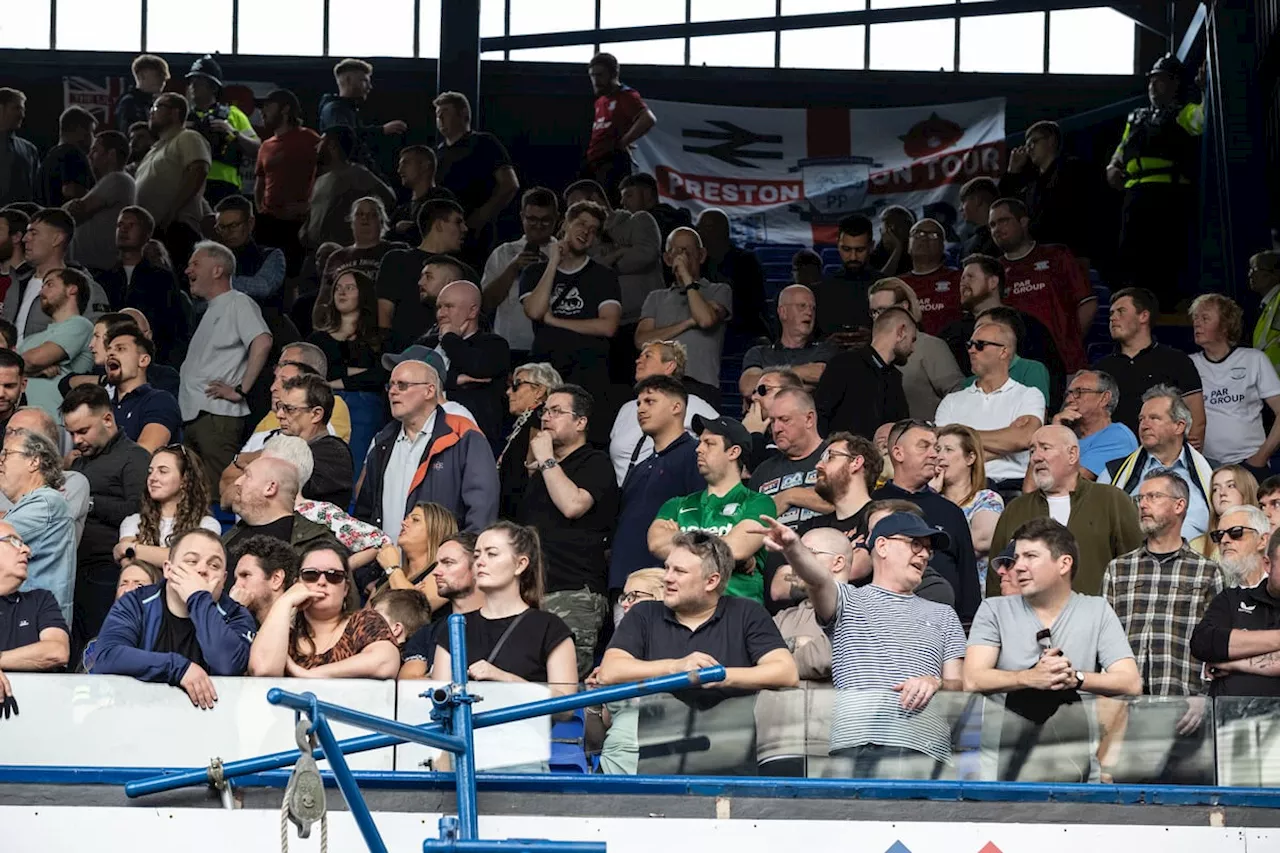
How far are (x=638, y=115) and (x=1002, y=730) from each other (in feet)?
30.7

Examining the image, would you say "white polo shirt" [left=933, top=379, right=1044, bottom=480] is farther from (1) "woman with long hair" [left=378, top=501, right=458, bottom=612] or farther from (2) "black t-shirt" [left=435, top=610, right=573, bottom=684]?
(2) "black t-shirt" [left=435, top=610, right=573, bottom=684]

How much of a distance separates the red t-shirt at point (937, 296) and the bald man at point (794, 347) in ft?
3.73

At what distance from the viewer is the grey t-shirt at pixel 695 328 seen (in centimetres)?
1164

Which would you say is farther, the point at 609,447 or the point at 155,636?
the point at 609,447

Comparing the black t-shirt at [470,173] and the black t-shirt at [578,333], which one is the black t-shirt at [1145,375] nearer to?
the black t-shirt at [578,333]

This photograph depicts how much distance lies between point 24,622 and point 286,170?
784cm

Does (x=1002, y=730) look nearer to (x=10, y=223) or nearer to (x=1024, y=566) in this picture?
(x=1024, y=566)

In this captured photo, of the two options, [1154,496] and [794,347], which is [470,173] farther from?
[1154,496]

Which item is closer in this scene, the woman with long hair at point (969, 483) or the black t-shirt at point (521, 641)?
the black t-shirt at point (521, 641)

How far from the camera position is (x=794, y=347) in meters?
11.2

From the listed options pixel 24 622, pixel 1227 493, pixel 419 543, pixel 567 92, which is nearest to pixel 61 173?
pixel 567 92

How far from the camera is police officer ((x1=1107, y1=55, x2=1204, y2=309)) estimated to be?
48.5ft

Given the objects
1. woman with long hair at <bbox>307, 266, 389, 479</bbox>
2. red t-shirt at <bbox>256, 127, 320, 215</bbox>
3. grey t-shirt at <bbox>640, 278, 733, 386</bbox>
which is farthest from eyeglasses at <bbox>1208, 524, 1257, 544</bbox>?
red t-shirt at <bbox>256, 127, 320, 215</bbox>

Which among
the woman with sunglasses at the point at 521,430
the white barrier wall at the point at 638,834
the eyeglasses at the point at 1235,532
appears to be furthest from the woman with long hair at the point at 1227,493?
the woman with sunglasses at the point at 521,430
